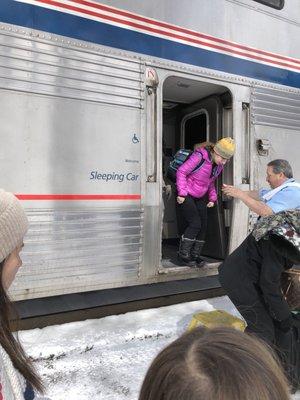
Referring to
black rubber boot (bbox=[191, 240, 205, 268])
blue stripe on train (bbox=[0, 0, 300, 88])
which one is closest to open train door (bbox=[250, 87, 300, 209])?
blue stripe on train (bbox=[0, 0, 300, 88])

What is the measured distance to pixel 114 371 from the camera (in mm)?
2848

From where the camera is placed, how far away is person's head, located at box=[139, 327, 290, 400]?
81 centimetres

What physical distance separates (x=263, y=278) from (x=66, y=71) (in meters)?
Answer: 2.01

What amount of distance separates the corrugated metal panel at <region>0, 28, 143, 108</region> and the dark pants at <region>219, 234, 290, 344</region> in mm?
1578

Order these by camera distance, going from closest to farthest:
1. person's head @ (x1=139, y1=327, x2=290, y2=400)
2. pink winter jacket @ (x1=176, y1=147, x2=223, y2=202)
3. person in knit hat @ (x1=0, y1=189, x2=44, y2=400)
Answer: person's head @ (x1=139, y1=327, x2=290, y2=400), person in knit hat @ (x1=0, y1=189, x2=44, y2=400), pink winter jacket @ (x1=176, y1=147, x2=223, y2=202)

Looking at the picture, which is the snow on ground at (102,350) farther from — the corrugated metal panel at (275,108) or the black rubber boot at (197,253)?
the corrugated metal panel at (275,108)

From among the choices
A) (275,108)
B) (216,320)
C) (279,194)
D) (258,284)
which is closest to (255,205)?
(279,194)

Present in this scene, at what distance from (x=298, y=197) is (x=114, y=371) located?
167cm

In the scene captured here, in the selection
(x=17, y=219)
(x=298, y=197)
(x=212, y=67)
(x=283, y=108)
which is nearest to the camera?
(x=17, y=219)

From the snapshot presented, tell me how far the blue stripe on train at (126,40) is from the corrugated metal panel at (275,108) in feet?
0.49

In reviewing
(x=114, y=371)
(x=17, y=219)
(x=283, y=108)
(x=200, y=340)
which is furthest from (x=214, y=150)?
(x=200, y=340)

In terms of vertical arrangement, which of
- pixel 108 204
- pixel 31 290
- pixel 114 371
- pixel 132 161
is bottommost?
pixel 114 371

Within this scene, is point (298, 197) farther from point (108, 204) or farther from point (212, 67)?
point (212, 67)

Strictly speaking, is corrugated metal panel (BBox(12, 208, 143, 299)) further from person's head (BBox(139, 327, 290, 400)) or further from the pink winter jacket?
person's head (BBox(139, 327, 290, 400))
